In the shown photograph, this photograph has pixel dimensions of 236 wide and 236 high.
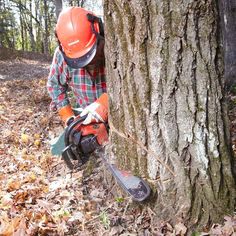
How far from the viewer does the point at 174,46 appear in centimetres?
198

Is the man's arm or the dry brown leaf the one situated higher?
the man's arm

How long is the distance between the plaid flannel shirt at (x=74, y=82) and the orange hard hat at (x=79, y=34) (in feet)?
1.37

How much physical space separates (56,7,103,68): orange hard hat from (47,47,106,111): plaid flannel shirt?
0.42m

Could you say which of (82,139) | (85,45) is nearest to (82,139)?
(82,139)

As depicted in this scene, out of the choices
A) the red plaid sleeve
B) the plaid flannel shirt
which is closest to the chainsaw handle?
the plaid flannel shirt

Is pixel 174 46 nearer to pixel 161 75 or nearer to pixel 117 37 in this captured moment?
pixel 161 75

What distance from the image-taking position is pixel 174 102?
2.09 meters

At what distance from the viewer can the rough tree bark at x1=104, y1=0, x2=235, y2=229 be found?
196 cm

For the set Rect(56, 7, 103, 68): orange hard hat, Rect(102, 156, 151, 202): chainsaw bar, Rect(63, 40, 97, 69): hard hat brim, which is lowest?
Rect(102, 156, 151, 202): chainsaw bar

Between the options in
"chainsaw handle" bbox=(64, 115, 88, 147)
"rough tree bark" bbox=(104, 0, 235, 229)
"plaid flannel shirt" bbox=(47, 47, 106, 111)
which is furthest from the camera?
"plaid flannel shirt" bbox=(47, 47, 106, 111)

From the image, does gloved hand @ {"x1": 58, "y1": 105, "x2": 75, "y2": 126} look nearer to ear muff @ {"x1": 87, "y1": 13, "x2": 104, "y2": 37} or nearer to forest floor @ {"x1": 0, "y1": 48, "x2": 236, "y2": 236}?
forest floor @ {"x1": 0, "y1": 48, "x2": 236, "y2": 236}

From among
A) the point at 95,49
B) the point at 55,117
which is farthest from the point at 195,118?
the point at 55,117

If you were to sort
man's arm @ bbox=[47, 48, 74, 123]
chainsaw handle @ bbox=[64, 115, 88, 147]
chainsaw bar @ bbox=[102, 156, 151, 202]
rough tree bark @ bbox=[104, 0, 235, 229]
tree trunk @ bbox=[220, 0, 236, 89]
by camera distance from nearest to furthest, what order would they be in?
rough tree bark @ bbox=[104, 0, 235, 229] < chainsaw bar @ bbox=[102, 156, 151, 202] < chainsaw handle @ bbox=[64, 115, 88, 147] < man's arm @ bbox=[47, 48, 74, 123] < tree trunk @ bbox=[220, 0, 236, 89]

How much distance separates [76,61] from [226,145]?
153 cm
